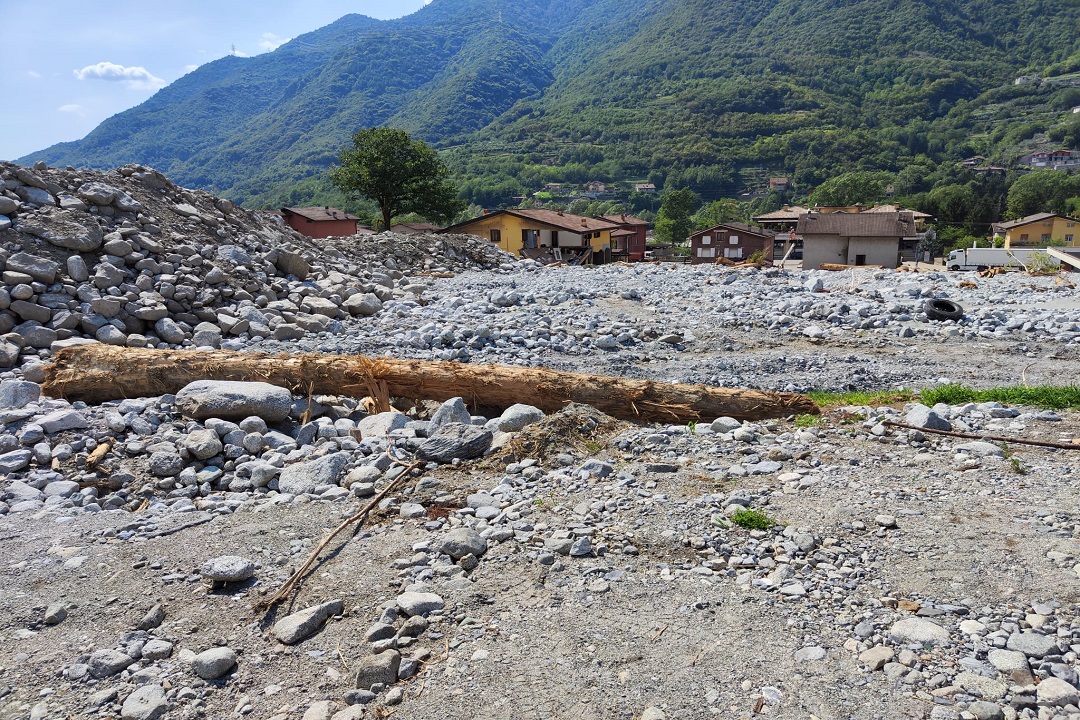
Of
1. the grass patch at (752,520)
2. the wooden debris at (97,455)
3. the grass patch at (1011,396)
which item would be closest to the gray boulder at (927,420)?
the grass patch at (1011,396)

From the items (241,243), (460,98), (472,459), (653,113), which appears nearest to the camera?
(472,459)

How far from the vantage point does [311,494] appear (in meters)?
6.30

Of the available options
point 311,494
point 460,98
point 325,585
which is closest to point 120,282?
point 311,494

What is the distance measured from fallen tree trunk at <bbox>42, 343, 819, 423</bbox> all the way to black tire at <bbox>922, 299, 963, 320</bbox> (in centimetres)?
935

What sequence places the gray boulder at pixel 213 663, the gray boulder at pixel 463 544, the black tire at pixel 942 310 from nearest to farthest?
the gray boulder at pixel 213 663
the gray boulder at pixel 463 544
the black tire at pixel 942 310

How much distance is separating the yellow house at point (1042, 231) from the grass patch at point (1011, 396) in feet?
217

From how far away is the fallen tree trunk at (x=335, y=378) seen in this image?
27.2 ft

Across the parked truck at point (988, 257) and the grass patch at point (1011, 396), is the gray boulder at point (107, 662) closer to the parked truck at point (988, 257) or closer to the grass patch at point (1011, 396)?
the grass patch at point (1011, 396)

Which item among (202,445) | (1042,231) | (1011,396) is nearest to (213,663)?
(202,445)

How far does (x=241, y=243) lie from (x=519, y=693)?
1745cm

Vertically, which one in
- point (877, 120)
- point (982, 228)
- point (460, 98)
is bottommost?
point (982, 228)

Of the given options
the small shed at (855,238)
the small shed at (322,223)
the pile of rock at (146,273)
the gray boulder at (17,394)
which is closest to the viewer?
the gray boulder at (17,394)

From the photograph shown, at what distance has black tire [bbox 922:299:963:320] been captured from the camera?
1556 cm

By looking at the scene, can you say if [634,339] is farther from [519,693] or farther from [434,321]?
[519,693]
